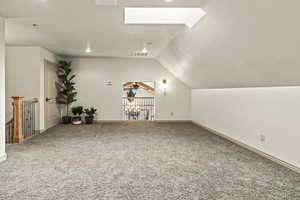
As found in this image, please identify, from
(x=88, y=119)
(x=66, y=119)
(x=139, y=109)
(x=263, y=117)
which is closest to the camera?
(x=263, y=117)

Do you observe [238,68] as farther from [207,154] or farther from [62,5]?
[62,5]

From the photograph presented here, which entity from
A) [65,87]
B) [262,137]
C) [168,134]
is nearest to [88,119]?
[65,87]

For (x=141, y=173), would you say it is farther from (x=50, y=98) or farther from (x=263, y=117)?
(x=50, y=98)

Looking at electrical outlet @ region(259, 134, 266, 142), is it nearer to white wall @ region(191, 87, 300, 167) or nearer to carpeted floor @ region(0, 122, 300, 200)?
white wall @ region(191, 87, 300, 167)

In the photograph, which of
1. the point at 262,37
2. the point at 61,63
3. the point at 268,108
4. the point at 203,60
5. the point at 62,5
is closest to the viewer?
the point at 262,37

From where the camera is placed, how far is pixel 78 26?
13.9ft

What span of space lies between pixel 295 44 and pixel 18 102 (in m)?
5.48

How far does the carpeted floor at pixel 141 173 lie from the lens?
95.4 inches

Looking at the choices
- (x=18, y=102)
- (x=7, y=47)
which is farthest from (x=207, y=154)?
(x=7, y=47)

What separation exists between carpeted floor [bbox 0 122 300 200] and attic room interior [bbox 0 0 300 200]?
0.06 ft

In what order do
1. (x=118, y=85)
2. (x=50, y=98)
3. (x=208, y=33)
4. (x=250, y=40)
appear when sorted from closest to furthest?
(x=250, y=40)
(x=208, y=33)
(x=50, y=98)
(x=118, y=85)

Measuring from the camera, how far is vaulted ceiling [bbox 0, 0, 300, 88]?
2.39 meters

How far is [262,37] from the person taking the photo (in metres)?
2.62

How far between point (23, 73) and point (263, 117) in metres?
6.36
